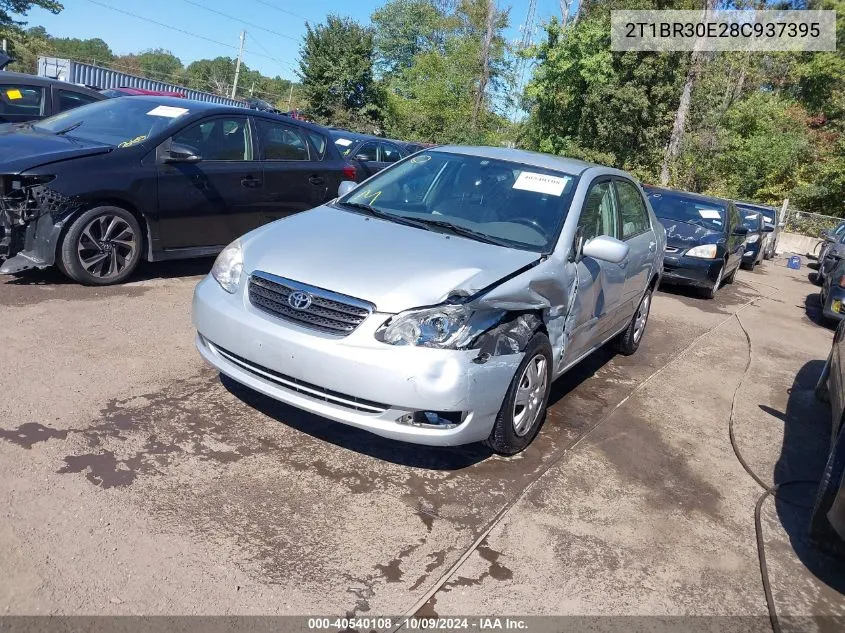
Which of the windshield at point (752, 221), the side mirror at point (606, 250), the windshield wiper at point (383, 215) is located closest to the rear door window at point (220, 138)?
the windshield wiper at point (383, 215)

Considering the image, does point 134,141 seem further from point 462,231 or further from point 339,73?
point 339,73

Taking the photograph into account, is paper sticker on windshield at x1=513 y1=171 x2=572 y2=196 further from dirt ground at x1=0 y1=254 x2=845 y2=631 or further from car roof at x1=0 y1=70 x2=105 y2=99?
car roof at x1=0 y1=70 x2=105 y2=99

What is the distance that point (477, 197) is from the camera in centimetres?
492

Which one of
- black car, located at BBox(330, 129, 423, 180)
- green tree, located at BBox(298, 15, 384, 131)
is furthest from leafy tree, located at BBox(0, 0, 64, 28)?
black car, located at BBox(330, 129, 423, 180)

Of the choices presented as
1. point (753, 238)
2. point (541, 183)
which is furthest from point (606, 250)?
point (753, 238)

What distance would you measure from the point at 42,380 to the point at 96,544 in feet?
5.71

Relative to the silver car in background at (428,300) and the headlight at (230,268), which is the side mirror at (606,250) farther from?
the headlight at (230,268)

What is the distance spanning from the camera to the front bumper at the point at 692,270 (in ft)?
36.2

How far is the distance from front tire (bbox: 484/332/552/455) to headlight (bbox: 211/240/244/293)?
1614 mm

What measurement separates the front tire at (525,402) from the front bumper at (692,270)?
7.46 metres

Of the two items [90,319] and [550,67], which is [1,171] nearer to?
[90,319]

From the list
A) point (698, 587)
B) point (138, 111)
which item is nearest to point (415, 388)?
point (698, 587)

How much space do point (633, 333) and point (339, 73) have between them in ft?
116

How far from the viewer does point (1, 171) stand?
18.1ft
